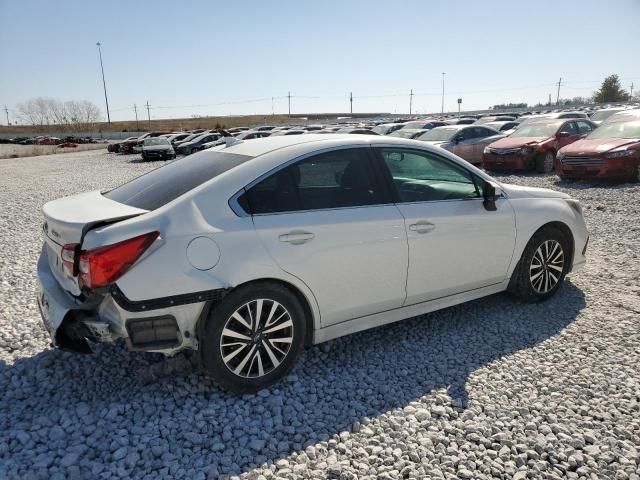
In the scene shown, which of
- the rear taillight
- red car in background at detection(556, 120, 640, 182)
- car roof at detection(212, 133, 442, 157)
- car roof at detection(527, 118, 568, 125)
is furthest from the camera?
car roof at detection(527, 118, 568, 125)

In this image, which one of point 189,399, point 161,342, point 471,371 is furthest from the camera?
point 471,371

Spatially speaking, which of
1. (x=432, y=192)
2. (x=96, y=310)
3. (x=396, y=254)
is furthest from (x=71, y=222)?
(x=432, y=192)

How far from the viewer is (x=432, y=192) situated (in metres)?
3.87

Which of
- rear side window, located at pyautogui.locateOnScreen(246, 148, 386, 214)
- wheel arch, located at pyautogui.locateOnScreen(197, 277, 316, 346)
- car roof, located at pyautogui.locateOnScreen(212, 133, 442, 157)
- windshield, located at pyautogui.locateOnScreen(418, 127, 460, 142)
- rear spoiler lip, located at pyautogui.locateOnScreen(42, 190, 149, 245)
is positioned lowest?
wheel arch, located at pyautogui.locateOnScreen(197, 277, 316, 346)

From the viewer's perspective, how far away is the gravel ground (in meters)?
2.54

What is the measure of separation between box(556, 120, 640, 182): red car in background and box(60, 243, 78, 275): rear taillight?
11.8 metres

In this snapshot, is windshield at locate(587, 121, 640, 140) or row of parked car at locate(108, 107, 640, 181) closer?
row of parked car at locate(108, 107, 640, 181)

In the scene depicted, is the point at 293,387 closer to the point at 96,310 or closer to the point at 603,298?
the point at 96,310

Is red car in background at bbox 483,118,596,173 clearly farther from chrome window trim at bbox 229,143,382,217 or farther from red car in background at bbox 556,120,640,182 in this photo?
chrome window trim at bbox 229,143,382,217

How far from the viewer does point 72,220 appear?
9.77ft

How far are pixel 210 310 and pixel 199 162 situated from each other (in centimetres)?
125

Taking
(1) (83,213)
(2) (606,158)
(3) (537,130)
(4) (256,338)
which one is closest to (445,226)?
(4) (256,338)

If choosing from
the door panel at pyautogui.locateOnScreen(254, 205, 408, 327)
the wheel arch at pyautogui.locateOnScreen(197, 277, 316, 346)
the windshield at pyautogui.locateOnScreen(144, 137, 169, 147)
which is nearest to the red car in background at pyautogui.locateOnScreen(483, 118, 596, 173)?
the door panel at pyautogui.locateOnScreen(254, 205, 408, 327)

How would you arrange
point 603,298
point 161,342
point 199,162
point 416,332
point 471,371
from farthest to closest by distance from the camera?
point 603,298 → point 416,332 → point 199,162 → point 471,371 → point 161,342
